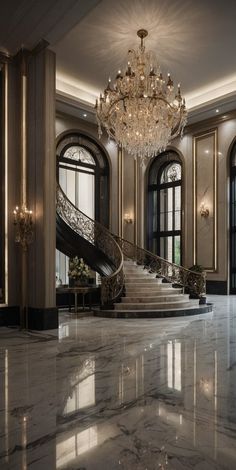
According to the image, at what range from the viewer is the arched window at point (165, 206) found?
1414 centimetres

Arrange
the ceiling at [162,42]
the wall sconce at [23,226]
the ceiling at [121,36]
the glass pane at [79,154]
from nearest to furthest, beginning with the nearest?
the ceiling at [121,36] → the wall sconce at [23,226] → the ceiling at [162,42] → the glass pane at [79,154]

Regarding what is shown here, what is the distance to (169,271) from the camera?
11734 millimetres

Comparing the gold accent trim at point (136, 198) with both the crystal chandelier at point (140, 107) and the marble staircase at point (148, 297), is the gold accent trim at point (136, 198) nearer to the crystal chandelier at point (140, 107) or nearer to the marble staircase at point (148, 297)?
the marble staircase at point (148, 297)

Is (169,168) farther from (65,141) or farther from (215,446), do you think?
(215,446)

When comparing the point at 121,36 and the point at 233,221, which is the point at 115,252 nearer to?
the point at 233,221

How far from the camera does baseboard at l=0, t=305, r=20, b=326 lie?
663 cm

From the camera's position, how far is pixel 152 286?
31.4 ft

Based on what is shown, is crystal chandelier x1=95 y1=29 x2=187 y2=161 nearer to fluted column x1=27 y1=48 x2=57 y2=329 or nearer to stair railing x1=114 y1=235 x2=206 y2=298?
fluted column x1=27 y1=48 x2=57 y2=329

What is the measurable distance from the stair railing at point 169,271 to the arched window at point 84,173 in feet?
6.29

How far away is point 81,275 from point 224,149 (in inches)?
262

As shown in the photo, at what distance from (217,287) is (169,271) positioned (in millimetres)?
1874

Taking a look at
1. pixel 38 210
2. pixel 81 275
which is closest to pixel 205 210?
pixel 81 275

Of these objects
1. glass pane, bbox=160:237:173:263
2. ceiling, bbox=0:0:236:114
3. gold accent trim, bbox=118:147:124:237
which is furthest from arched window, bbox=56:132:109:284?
glass pane, bbox=160:237:173:263

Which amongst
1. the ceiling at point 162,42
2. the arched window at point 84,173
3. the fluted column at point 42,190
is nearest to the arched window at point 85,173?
the arched window at point 84,173
